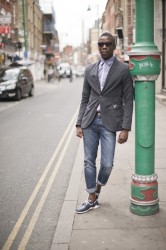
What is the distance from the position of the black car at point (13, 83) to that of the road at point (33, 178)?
8.50 meters

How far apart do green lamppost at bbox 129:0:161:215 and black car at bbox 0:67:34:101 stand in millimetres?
17937

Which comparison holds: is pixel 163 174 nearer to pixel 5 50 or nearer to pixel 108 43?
pixel 108 43

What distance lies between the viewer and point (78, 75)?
85562mm

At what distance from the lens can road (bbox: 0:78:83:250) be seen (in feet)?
14.5

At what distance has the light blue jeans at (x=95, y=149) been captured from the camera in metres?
4.67

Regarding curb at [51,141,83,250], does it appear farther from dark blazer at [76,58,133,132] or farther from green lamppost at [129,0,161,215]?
dark blazer at [76,58,133,132]

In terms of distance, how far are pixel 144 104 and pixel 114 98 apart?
382mm

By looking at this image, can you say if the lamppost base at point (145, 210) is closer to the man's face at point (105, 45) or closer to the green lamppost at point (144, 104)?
the green lamppost at point (144, 104)

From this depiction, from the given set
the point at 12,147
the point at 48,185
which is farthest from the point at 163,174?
the point at 12,147

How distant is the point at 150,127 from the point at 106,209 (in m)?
1.15

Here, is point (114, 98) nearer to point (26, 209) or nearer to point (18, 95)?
point (26, 209)

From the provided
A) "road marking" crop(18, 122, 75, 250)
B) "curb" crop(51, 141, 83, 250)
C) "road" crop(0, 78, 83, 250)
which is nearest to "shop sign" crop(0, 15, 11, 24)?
"road" crop(0, 78, 83, 250)

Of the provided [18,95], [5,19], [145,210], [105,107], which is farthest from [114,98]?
[5,19]

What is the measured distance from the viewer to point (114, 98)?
15.0ft
